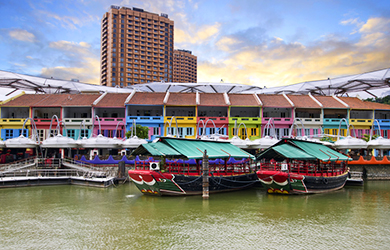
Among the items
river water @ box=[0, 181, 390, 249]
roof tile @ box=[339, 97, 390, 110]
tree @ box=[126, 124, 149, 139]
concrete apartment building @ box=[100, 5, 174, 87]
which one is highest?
concrete apartment building @ box=[100, 5, 174, 87]

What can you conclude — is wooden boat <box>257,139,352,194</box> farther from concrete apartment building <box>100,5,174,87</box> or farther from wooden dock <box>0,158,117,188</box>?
concrete apartment building <box>100,5,174,87</box>

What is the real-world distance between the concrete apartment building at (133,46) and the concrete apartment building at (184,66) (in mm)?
29750

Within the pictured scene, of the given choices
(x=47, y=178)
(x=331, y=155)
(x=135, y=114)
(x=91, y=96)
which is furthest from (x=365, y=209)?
(x=91, y=96)

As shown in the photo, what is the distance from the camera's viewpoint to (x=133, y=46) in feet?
330

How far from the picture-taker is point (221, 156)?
84.5 ft

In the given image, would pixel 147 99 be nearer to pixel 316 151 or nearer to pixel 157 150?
pixel 157 150

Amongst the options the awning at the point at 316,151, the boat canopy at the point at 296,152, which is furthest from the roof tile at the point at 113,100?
the awning at the point at 316,151

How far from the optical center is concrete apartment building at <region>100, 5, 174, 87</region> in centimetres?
9800

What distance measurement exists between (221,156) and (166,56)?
3464 inches

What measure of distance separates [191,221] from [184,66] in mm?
127733

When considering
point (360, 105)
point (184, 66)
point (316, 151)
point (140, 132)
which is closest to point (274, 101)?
point (360, 105)

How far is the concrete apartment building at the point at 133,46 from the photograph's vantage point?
9800 cm

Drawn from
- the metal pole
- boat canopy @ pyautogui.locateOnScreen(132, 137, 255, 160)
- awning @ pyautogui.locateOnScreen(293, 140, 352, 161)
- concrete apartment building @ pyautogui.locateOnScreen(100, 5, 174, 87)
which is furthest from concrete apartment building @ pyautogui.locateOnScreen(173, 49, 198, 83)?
the metal pole

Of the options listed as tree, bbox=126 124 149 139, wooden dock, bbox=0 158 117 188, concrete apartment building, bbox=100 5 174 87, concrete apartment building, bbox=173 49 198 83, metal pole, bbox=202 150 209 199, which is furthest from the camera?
concrete apartment building, bbox=173 49 198 83
